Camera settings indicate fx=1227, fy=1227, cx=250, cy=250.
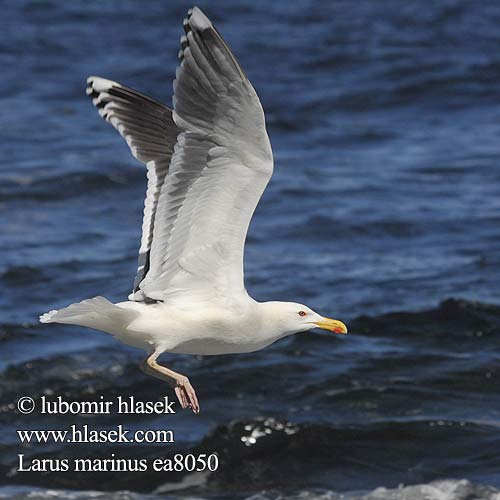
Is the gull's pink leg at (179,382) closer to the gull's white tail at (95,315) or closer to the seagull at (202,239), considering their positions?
the seagull at (202,239)

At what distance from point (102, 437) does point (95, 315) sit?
4.34 meters

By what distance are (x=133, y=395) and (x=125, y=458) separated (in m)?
1.22

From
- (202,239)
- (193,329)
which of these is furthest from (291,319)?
(202,239)

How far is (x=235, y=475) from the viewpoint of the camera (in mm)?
10625

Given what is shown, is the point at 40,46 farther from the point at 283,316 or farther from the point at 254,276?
the point at 283,316

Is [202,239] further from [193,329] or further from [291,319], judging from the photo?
[291,319]

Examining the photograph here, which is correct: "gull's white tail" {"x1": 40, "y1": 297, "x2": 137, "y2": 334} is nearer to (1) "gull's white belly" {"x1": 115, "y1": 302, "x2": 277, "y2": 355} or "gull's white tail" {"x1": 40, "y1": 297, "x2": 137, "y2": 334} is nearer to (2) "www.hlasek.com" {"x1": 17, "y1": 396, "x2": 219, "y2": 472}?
(1) "gull's white belly" {"x1": 115, "y1": 302, "x2": 277, "y2": 355}

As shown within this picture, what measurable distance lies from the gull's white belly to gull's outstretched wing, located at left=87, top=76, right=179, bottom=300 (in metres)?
1.16

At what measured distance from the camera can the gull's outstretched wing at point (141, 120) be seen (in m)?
8.20

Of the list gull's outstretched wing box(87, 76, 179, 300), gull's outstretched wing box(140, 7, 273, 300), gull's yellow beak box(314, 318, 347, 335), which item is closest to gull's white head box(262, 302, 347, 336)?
gull's yellow beak box(314, 318, 347, 335)

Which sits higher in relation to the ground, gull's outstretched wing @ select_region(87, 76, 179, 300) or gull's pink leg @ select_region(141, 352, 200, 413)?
gull's outstretched wing @ select_region(87, 76, 179, 300)

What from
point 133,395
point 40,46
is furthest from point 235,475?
point 40,46

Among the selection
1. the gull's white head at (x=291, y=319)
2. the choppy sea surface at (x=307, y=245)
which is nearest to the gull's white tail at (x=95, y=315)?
the gull's white head at (x=291, y=319)

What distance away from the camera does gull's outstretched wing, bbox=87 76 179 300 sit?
8.20 m
